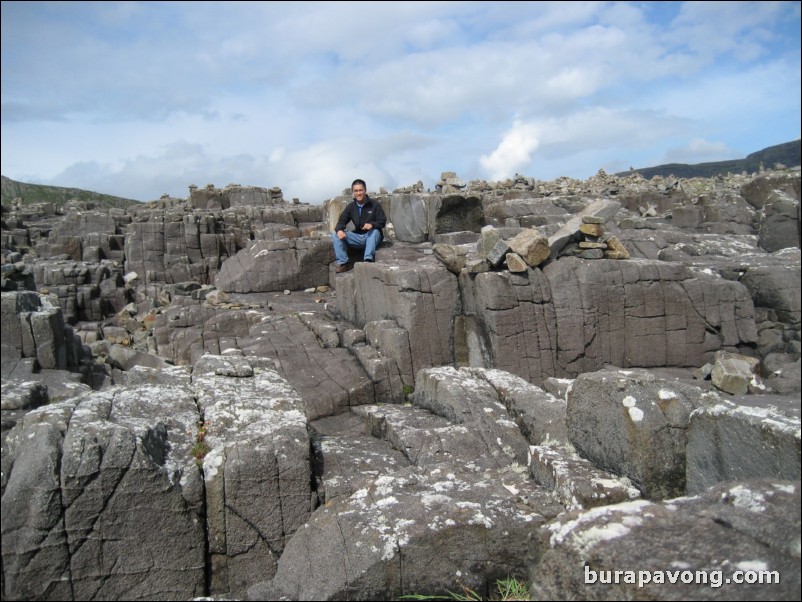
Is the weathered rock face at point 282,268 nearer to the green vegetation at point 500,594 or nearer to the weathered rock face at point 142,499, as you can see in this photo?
the weathered rock face at point 142,499

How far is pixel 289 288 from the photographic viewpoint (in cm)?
1869

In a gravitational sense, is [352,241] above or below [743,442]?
above

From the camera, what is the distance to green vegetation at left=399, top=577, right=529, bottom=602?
4.44 m

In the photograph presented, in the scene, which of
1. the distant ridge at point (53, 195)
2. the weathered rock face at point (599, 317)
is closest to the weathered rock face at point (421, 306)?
the weathered rock face at point (599, 317)

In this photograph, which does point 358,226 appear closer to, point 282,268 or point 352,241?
point 352,241

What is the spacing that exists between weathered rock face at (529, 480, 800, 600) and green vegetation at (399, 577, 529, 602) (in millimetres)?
1208

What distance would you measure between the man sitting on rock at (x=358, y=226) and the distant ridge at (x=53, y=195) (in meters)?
37.1

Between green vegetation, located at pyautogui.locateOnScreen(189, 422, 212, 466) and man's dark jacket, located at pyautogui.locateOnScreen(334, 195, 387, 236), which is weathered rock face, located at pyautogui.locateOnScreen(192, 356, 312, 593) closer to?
green vegetation, located at pyautogui.locateOnScreen(189, 422, 212, 466)

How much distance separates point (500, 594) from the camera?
462cm

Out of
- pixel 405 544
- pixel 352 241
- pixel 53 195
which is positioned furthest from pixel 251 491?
pixel 53 195

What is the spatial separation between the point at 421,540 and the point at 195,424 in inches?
94.4

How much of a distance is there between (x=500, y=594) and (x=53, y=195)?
2339 inches

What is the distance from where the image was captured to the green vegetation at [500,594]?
444 centimetres

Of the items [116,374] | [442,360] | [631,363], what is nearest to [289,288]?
[116,374]
